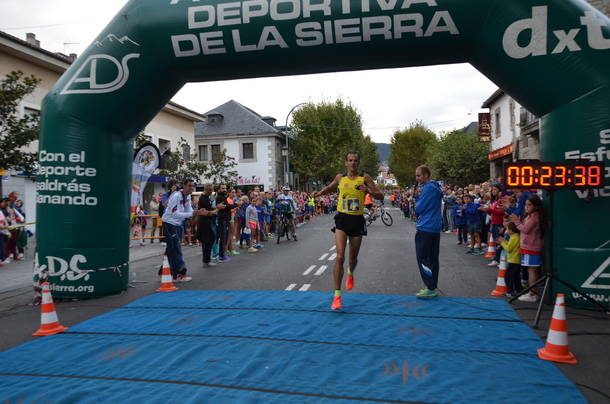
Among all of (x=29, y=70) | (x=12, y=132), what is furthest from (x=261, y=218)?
(x=29, y=70)

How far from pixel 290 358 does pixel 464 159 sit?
1328 inches

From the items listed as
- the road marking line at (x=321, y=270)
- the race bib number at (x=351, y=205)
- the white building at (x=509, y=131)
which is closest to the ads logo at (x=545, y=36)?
the race bib number at (x=351, y=205)

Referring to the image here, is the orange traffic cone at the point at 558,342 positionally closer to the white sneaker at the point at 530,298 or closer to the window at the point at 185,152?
the white sneaker at the point at 530,298

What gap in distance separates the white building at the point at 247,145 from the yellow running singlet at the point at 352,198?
38.1 meters

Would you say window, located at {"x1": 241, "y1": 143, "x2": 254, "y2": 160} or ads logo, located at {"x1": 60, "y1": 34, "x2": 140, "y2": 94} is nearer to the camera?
ads logo, located at {"x1": 60, "y1": 34, "x2": 140, "y2": 94}

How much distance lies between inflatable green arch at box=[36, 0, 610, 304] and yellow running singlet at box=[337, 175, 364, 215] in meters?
2.07

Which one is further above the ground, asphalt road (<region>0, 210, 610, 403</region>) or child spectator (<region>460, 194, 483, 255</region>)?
child spectator (<region>460, 194, 483, 255</region>)

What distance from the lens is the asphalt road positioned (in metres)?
4.45

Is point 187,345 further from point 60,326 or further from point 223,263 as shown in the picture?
point 223,263

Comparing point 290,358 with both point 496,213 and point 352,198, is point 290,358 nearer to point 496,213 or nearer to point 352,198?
point 352,198

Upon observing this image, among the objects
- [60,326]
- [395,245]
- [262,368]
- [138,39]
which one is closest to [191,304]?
[60,326]

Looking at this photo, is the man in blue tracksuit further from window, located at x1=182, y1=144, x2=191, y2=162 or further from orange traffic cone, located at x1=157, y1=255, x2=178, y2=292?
window, located at x1=182, y1=144, x2=191, y2=162

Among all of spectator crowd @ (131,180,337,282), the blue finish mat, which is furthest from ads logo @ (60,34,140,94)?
the blue finish mat

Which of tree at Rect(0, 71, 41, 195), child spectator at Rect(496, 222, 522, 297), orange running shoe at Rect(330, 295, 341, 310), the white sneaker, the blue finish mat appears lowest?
the white sneaker
